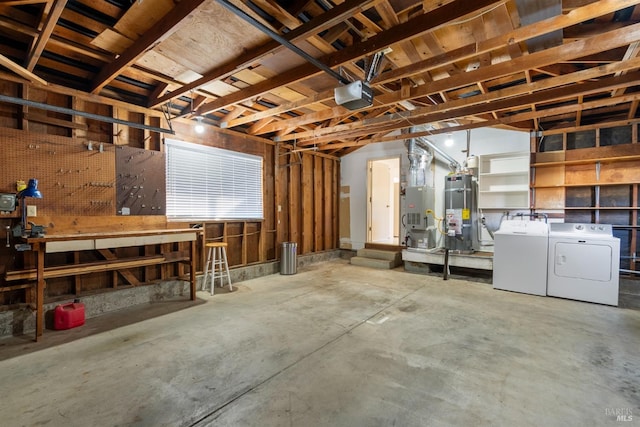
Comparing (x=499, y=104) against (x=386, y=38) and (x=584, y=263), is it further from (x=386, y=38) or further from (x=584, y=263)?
(x=584, y=263)

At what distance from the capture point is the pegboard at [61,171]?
3027mm

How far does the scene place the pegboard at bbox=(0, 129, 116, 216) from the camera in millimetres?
3027

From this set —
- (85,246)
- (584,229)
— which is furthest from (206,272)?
(584,229)

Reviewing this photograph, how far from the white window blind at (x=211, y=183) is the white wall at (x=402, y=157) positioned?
2876mm

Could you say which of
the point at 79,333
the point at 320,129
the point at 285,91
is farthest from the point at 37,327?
the point at 320,129

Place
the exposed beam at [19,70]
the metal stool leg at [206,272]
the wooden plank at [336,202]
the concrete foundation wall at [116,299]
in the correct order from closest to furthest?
the exposed beam at [19,70], the concrete foundation wall at [116,299], the metal stool leg at [206,272], the wooden plank at [336,202]

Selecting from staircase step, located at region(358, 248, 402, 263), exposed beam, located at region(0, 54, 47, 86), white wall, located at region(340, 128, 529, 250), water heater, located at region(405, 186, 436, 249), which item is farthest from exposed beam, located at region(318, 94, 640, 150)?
exposed beam, located at region(0, 54, 47, 86)

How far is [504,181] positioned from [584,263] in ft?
7.37

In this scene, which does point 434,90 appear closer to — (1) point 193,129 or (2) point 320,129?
(2) point 320,129

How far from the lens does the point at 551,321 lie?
3334mm

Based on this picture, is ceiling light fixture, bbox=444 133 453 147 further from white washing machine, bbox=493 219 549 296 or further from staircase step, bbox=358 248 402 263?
staircase step, bbox=358 248 402 263

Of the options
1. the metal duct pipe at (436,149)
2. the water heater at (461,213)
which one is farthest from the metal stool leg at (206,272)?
the metal duct pipe at (436,149)

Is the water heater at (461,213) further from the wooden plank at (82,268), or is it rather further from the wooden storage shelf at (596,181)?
the wooden plank at (82,268)

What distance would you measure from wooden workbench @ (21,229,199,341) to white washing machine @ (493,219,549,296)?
475 centimetres
